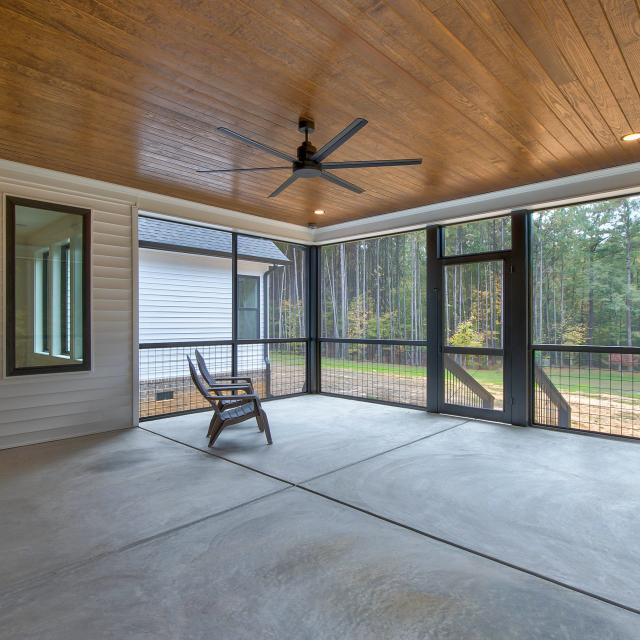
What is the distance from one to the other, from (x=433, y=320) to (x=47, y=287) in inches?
175

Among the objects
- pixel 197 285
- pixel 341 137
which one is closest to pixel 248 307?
pixel 197 285

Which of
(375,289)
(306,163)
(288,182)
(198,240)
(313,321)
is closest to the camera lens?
(306,163)

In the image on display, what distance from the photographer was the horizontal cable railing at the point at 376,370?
608cm

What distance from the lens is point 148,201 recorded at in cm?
508

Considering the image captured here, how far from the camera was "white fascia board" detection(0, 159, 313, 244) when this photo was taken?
421cm

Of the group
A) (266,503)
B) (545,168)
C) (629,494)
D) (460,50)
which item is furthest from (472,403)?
(460,50)

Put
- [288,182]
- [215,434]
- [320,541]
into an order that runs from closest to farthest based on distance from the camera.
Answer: [320,541] → [288,182] → [215,434]

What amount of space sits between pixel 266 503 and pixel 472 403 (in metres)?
3.38

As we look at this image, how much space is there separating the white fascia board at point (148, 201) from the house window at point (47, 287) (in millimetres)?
199

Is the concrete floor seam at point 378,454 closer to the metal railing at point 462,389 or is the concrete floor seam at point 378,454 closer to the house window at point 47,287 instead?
the metal railing at point 462,389

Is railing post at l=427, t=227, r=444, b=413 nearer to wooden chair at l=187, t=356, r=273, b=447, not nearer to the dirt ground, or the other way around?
the dirt ground

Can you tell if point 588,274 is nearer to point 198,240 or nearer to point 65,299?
point 198,240

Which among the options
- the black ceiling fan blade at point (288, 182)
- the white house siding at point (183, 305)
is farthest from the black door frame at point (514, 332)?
the white house siding at point (183, 305)

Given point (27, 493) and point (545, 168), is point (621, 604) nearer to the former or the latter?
point (27, 493)
